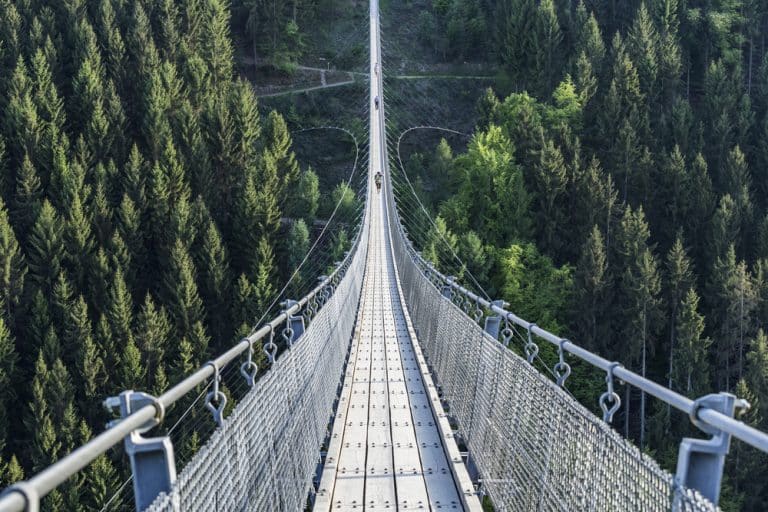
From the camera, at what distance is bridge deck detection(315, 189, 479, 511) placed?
4840 mm

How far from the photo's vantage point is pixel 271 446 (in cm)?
362

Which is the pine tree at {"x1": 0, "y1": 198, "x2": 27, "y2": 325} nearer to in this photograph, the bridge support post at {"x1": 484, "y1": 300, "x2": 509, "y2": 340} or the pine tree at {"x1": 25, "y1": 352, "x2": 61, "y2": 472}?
the pine tree at {"x1": 25, "y1": 352, "x2": 61, "y2": 472}

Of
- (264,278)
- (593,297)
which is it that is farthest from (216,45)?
(593,297)

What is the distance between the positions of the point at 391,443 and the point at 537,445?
267 cm

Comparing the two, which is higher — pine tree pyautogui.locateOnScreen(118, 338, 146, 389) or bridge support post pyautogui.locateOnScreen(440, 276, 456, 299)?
bridge support post pyautogui.locateOnScreen(440, 276, 456, 299)

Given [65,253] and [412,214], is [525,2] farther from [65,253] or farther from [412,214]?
[65,253]

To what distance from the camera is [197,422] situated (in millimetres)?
→ 30500

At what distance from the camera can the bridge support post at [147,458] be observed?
1984mm

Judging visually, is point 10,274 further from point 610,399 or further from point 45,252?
point 610,399

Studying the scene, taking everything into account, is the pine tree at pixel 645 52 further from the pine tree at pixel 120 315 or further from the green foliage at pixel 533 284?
the pine tree at pixel 120 315

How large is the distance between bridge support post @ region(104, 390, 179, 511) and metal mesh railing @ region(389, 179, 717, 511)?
121 cm

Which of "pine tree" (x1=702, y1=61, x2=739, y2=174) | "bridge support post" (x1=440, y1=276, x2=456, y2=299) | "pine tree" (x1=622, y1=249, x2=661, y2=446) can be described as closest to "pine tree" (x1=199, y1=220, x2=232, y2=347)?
"pine tree" (x1=622, y1=249, x2=661, y2=446)

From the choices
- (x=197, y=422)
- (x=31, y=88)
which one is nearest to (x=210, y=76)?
(x=31, y=88)

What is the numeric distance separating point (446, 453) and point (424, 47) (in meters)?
59.2
